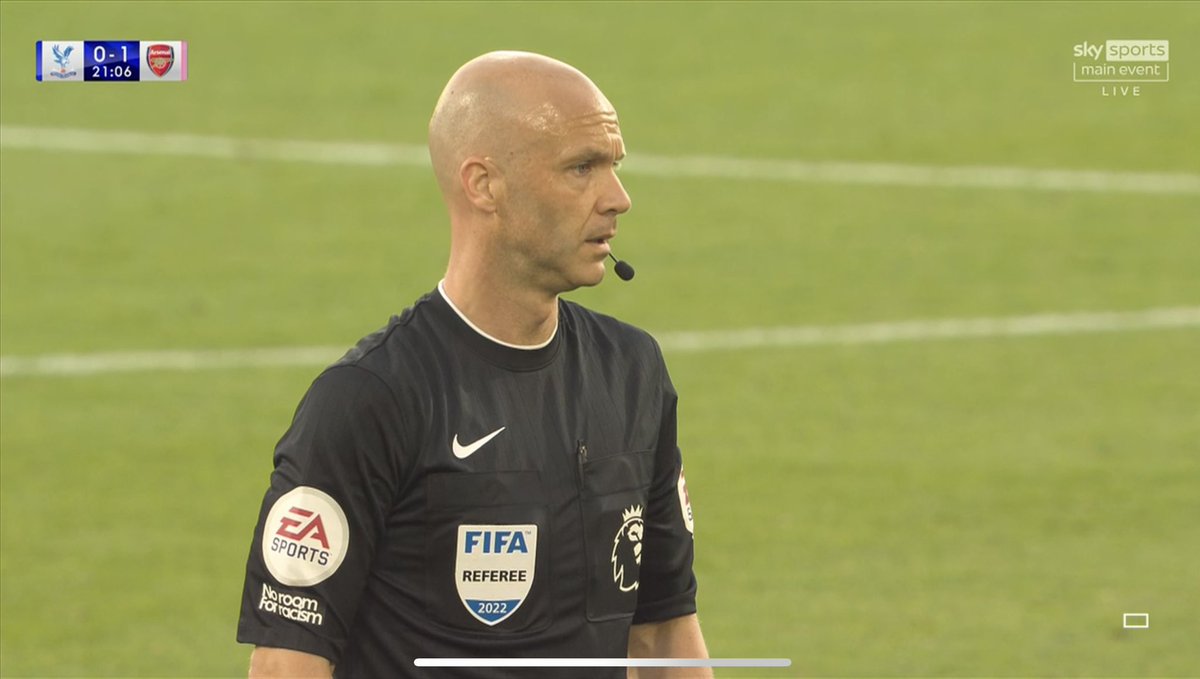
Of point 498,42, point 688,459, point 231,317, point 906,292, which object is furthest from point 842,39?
point 688,459

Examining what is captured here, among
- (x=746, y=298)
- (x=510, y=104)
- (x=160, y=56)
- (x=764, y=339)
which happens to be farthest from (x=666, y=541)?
(x=160, y=56)

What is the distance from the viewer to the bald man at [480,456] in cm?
456

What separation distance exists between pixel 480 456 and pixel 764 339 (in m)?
10.1

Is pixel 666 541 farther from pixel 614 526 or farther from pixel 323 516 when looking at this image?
pixel 323 516

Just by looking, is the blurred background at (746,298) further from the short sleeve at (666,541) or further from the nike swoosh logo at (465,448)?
the nike swoosh logo at (465,448)

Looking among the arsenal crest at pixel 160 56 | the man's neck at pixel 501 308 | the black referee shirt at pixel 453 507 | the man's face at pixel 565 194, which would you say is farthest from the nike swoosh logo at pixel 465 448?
the arsenal crest at pixel 160 56

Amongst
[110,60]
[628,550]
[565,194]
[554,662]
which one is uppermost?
[110,60]

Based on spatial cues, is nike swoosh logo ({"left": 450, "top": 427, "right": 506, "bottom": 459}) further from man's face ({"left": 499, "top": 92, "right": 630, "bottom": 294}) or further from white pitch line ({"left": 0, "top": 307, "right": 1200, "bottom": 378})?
white pitch line ({"left": 0, "top": 307, "right": 1200, "bottom": 378})

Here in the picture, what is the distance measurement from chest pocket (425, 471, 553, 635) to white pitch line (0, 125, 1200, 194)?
13.4 meters

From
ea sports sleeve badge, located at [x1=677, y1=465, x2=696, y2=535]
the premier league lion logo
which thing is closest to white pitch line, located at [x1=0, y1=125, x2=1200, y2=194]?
ea sports sleeve badge, located at [x1=677, y1=465, x2=696, y2=535]

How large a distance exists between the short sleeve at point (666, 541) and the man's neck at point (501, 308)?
1.40ft

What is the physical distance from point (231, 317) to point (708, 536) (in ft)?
16.0

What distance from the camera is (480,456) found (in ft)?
15.5

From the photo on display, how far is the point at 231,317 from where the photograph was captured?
49.8 feet
